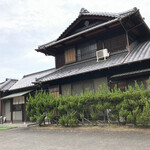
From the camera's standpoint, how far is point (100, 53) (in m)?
11.3

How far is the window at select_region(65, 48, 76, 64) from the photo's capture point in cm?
1336

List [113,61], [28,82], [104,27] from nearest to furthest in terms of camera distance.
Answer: [113,61] < [104,27] < [28,82]

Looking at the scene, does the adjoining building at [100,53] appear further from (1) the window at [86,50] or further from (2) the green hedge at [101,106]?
(2) the green hedge at [101,106]

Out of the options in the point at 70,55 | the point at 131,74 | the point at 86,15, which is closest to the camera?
the point at 131,74

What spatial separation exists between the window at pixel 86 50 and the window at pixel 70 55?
421mm

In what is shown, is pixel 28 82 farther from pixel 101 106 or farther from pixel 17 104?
pixel 101 106

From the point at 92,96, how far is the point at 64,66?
6341 millimetres

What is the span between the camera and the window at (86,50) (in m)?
12.4

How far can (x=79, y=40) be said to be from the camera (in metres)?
12.8

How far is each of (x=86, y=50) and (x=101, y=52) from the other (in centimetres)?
186

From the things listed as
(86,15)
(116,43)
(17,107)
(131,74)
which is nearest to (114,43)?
(116,43)

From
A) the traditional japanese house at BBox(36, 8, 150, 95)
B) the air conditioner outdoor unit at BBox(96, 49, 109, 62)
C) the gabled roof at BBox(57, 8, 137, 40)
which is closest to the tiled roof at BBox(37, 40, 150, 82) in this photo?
the traditional japanese house at BBox(36, 8, 150, 95)

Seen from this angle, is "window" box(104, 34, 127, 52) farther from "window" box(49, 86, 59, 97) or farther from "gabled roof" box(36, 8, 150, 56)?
"window" box(49, 86, 59, 97)

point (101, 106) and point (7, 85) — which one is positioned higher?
point (7, 85)
